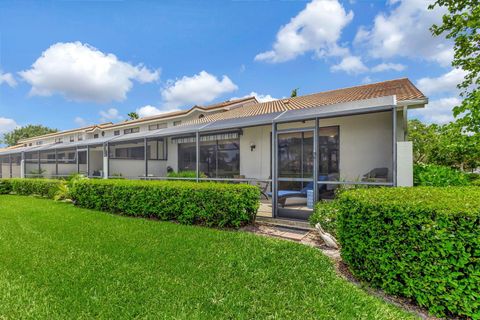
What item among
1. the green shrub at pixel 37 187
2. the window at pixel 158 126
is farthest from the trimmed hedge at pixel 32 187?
the window at pixel 158 126

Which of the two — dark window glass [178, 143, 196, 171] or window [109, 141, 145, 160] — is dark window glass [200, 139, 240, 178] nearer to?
dark window glass [178, 143, 196, 171]

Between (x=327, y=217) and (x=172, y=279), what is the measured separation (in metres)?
3.78

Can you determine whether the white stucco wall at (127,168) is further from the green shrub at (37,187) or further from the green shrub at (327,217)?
the green shrub at (327,217)

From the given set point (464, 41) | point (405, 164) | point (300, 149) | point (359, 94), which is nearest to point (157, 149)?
point (300, 149)

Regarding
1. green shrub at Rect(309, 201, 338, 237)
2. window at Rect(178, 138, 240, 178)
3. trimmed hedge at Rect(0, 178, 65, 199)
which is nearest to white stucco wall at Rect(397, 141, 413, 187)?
green shrub at Rect(309, 201, 338, 237)

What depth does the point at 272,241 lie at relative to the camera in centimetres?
555

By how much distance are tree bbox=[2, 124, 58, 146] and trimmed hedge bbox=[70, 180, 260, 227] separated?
65.8 meters

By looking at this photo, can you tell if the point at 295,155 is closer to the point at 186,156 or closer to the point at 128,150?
the point at 186,156

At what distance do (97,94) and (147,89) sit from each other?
227 inches

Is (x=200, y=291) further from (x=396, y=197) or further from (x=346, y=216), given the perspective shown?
(x=396, y=197)

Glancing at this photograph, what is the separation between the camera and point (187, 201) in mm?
7258

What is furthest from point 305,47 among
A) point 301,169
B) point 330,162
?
point 301,169

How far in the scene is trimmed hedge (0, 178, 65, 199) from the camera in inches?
540

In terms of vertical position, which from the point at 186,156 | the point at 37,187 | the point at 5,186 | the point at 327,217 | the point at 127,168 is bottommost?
the point at 5,186
